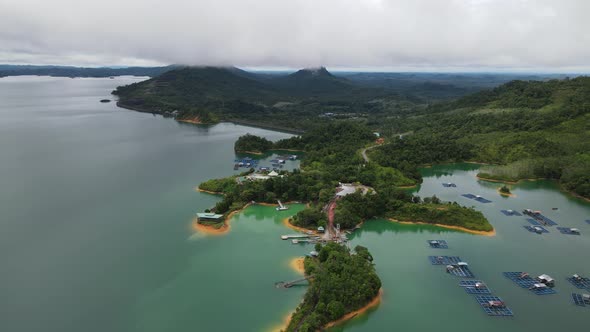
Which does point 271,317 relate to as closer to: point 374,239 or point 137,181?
point 374,239

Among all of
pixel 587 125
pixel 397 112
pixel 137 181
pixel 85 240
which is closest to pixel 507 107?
pixel 587 125

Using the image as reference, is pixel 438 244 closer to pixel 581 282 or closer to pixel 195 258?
pixel 581 282

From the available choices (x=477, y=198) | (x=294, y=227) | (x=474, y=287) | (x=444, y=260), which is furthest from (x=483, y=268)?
(x=477, y=198)

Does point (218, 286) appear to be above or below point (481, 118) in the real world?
below

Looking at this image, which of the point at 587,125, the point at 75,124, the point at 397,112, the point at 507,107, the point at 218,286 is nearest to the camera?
the point at 218,286

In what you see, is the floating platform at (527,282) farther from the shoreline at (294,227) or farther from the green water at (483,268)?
the shoreline at (294,227)

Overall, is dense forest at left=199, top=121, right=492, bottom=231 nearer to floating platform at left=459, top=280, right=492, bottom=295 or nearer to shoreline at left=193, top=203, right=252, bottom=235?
shoreline at left=193, top=203, right=252, bottom=235

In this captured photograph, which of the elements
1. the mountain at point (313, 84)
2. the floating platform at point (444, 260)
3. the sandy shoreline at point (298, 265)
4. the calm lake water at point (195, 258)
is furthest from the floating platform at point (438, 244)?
the mountain at point (313, 84)
